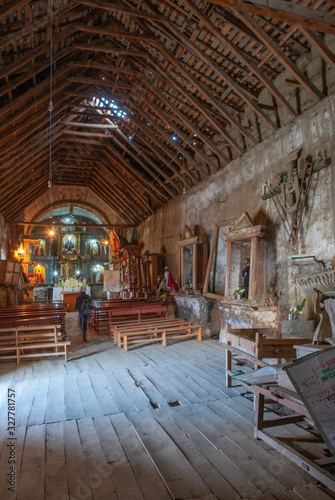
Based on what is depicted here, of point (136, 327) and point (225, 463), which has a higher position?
point (136, 327)

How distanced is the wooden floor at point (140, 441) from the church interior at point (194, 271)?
22 mm

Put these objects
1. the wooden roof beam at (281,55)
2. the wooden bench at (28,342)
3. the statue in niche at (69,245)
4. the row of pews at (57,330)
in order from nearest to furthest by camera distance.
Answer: the wooden roof beam at (281,55), the wooden bench at (28,342), the row of pews at (57,330), the statue in niche at (69,245)

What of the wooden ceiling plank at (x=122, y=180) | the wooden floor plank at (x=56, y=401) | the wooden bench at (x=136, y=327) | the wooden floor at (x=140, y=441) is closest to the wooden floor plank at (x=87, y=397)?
the wooden floor at (x=140, y=441)

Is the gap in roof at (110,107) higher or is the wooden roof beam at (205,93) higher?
the gap in roof at (110,107)

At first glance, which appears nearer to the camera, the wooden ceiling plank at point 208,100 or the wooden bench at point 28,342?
the wooden bench at point 28,342

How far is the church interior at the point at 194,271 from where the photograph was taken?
2949 millimetres

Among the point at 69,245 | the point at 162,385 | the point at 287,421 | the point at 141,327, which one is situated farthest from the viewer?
the point at 69,245

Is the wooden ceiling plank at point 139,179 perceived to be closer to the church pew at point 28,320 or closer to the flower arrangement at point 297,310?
the church pew at point 28,320

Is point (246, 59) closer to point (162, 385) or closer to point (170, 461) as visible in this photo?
point (162, 385)

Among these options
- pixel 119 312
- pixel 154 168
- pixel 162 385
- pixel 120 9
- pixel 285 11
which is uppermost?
pixel 120 9

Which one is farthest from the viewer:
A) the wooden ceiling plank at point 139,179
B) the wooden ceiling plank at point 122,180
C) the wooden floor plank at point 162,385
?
the wooden ceiling plank at point 122,180

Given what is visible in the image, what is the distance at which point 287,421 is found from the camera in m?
3.44

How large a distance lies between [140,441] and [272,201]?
6.09 meters

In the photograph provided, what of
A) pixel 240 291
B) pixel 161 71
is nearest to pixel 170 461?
pixel 240 291
